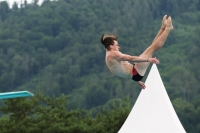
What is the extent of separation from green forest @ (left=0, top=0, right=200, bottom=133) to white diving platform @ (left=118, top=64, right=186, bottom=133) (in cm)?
5027

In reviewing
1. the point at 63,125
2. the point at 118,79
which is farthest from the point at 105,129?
the point at 118,79

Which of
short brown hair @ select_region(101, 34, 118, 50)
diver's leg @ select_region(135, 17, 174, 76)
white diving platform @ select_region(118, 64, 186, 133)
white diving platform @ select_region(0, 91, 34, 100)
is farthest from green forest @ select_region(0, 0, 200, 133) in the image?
short brown hair @ select_region(101, 34, 118, 50)

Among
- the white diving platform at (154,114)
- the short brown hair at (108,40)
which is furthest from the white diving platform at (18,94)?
the white diving platform at (154,114)

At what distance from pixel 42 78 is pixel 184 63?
21.6 m

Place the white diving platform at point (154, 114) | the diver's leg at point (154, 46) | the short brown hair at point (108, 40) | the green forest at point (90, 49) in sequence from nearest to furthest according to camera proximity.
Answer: the diver's leg at point (154, 46), the short brown hair at point (108, 40), the white diving platform at point (154, 114), the green forest at point (90, 49)

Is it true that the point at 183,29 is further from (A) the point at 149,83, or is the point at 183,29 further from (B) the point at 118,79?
(A) the point at 149,83

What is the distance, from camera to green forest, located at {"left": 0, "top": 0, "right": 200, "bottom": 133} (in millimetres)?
93375

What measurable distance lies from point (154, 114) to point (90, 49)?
85315 mm

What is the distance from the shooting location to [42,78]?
103750 millimetres

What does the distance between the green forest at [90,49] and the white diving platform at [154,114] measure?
165 ft

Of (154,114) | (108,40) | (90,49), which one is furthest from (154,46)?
(90,49)

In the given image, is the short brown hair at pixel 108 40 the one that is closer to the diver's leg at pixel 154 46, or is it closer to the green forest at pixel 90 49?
the diver's leg at pixel 154 46

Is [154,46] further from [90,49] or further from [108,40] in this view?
[90,49]

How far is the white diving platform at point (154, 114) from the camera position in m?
22.5
